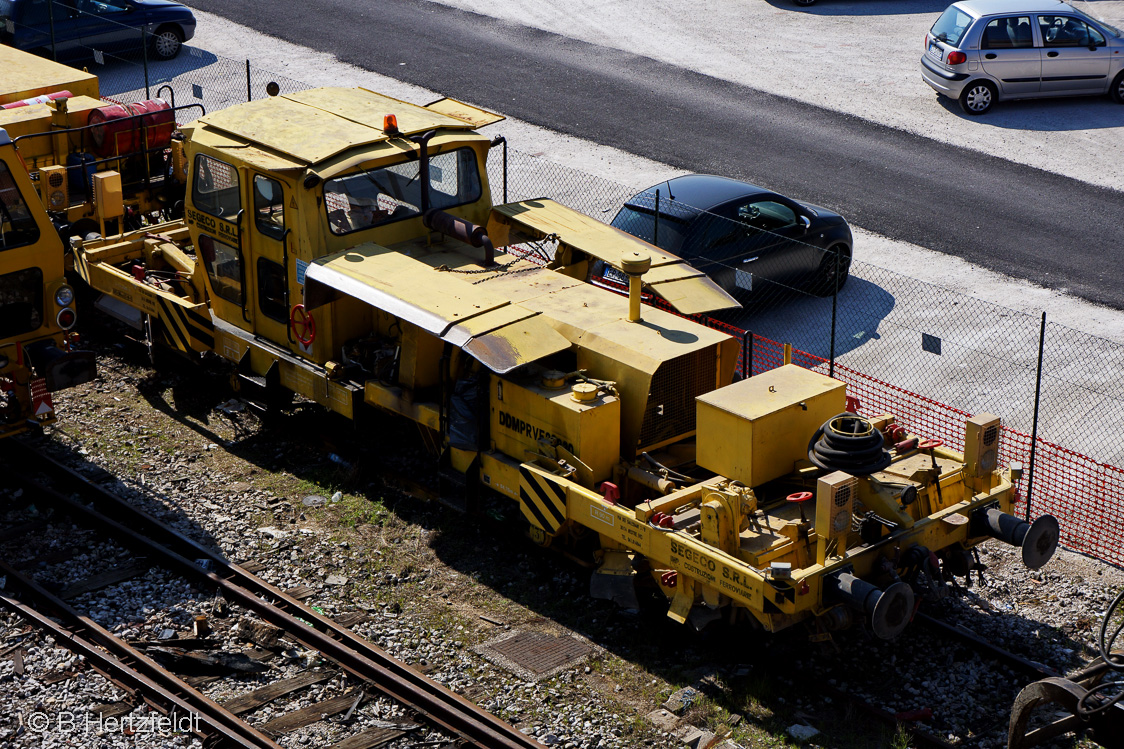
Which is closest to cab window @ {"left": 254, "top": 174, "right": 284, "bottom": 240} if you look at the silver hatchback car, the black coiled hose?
the black coiled hose

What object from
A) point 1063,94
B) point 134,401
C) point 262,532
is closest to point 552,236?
point 262,532

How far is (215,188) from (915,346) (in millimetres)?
7152

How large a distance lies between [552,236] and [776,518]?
334 centimetres

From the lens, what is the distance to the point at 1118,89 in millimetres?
20422

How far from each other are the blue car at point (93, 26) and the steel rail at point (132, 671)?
1271 cm

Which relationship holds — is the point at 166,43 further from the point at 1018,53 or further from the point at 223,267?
the point at 1018,53

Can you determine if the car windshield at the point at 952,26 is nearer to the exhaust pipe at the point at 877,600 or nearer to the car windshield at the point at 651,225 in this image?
the car windshield at the point at 651,225

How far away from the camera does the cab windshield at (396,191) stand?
33.9 feet

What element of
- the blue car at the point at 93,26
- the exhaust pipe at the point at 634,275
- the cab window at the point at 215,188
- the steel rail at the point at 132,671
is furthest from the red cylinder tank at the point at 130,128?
the blue car at the point at 93,26

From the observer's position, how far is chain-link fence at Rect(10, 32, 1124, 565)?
454 inches

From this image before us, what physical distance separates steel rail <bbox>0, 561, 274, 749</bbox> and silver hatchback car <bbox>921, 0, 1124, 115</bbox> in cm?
1556

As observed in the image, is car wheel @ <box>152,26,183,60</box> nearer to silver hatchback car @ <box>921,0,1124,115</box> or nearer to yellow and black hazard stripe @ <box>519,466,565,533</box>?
silver hatchback car @ <box>921,0,1124,115</box>

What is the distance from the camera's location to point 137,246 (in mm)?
12734

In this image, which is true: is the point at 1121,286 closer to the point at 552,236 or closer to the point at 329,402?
the point at 552,236
